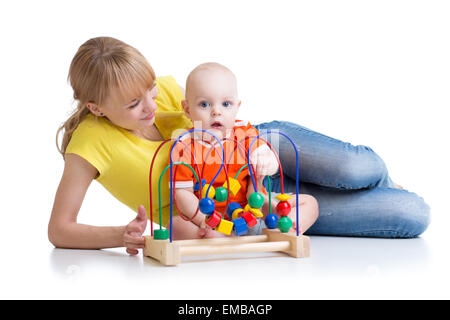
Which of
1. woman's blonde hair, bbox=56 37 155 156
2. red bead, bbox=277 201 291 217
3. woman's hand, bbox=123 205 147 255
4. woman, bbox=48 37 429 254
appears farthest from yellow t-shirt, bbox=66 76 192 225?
red bead, bbox=277 201 291 217

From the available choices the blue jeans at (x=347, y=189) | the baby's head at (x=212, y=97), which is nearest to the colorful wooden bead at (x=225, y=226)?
the baby's head at (x=212, y=97)

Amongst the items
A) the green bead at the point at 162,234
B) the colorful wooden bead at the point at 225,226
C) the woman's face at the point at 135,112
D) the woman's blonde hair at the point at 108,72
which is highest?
the woman's blonde hair at the point at 108,72

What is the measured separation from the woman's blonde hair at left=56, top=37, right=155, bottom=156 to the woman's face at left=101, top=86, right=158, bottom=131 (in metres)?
0.02

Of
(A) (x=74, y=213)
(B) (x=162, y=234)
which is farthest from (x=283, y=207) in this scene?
(A) (x=74, y=213)

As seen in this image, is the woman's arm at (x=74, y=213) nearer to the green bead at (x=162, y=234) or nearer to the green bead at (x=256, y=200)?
the green bead at (x=162, y=234)

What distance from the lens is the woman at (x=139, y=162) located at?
216 centimetres

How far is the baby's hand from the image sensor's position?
2141 millimetres

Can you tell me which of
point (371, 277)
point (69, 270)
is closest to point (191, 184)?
point (69, 270)

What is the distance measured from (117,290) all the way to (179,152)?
0.60 m

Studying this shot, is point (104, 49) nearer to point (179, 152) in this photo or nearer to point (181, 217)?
point (179, 152)

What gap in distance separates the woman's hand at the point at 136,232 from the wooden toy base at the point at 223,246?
0.02m

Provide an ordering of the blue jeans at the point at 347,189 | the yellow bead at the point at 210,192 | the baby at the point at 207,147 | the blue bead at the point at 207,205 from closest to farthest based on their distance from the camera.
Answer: the blue bead at the point at 207,205, the yellow bead at the point at 210,192, the baby at the point at 207,147, the blue jeans at the point at 347,189

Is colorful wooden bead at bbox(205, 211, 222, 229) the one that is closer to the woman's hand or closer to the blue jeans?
the woman's hand

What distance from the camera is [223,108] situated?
7.13 feet
